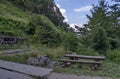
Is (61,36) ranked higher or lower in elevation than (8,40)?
A: higher

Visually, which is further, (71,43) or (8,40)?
(71,43)

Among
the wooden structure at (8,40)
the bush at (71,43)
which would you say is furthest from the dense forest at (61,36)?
the wooden structure at (8,40)

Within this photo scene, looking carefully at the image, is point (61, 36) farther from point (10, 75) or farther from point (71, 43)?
→ point (10, 75)

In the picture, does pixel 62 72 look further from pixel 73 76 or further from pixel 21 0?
pixel 21 0

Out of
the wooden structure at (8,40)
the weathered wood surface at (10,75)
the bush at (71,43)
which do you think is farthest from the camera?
the bush at (71,43)

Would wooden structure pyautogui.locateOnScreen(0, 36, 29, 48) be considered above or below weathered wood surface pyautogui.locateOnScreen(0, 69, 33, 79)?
above

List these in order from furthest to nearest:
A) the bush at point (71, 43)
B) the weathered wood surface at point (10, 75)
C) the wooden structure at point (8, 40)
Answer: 1. the bush at point (71, 43)
2. the wooden structure at point (8, 40)
3. the weathered wood surface at point (10, 75)

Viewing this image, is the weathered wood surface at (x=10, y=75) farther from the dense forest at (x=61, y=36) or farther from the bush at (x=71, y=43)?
the bush at (x=71, y=43)

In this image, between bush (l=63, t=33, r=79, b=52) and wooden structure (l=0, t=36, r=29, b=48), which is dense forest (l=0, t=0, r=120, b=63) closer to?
bush (l=63, t=33, r=79, b=52)

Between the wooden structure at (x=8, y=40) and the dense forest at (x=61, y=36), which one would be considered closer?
the wooden structure at (x=8, y=40)

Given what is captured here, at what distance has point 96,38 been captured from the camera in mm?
17297

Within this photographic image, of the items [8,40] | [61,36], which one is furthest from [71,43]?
[8,40]

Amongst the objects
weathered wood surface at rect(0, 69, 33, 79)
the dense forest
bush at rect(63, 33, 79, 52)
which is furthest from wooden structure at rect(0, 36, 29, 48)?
weathered wood surface at rect(0, 69, 33, 79)

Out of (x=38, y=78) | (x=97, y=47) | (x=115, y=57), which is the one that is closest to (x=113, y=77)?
(x=38, y=78)
